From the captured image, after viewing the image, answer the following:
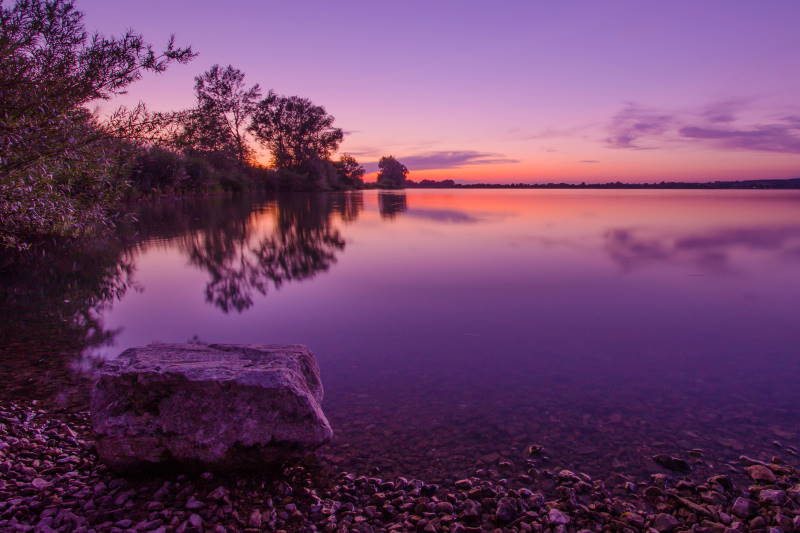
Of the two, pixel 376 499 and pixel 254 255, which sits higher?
pixel 254 255

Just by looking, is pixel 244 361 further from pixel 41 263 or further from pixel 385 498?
pixel 41 263

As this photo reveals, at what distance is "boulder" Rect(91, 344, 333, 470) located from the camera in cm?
421

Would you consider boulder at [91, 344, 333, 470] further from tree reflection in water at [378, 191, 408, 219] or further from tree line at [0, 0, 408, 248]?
tree reflection in water at [378, 191, 408, 219]

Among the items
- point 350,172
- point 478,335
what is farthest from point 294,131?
point 478,335

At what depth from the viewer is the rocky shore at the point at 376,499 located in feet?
12.2

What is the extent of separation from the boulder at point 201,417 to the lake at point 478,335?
86 cm

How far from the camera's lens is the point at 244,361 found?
5.01m

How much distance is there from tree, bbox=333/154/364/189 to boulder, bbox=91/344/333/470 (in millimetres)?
121338

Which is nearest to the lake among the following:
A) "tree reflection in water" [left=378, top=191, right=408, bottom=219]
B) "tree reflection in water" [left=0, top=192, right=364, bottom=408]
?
"tree reflection in water" [left=0, top=192, right=364, bottom=408]

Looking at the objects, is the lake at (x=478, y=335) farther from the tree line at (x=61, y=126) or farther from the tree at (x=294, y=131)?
the tree at (x=294, y=131)

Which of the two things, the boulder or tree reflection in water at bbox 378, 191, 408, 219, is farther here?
tree reflection in water at bbox 378, 191, 408, 219

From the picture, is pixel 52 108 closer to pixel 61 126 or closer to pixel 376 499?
pixel 61 126

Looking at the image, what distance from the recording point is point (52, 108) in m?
8.73

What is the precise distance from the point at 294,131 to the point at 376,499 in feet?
330
